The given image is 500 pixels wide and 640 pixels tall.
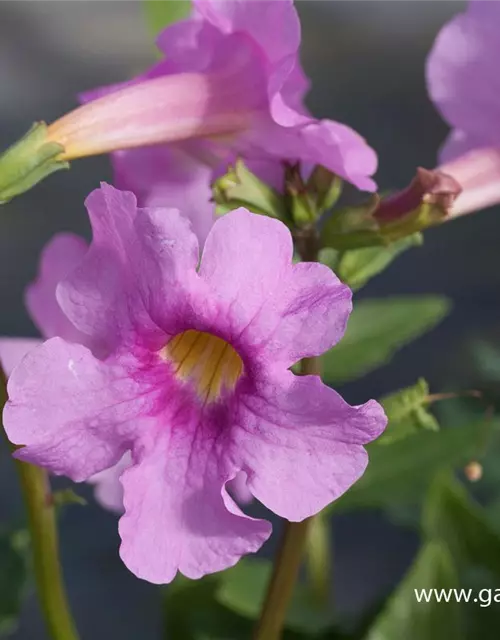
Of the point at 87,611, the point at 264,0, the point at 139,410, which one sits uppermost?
the point at 264,0

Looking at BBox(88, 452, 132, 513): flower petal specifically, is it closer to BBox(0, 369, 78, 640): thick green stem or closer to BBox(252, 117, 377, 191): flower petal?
BBox(0, 369, 78, 640): thick green stem

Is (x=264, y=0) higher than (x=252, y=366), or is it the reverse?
(x=264, y=0)

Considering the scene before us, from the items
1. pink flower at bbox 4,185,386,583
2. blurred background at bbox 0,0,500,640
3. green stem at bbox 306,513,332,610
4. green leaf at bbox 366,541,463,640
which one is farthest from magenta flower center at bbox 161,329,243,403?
blurred background at bbox 0,0,500,640

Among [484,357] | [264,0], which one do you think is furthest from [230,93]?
[484,357]

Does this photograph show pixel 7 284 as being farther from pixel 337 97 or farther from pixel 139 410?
pixel 139 410

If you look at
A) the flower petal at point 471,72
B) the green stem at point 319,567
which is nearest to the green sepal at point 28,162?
the flower petal at point 471,72

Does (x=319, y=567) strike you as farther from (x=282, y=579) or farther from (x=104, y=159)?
(x=104, y=159)
